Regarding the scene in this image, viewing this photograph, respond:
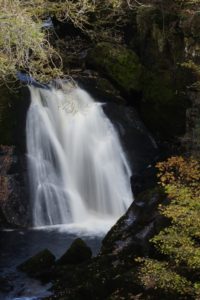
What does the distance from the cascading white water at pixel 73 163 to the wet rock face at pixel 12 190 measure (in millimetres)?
318

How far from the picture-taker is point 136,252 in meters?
10.1

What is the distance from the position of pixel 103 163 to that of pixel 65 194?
2.17 meters

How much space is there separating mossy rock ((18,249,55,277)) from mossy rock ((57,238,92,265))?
235mm

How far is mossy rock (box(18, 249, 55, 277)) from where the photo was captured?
425 inches

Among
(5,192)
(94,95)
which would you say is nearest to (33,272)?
(5,192)

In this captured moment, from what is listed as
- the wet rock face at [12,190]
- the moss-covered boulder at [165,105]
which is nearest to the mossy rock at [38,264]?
the wet rock face at [12,190]

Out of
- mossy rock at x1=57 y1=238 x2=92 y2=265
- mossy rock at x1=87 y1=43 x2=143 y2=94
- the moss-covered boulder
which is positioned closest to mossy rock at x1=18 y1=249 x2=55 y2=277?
mossy rock at x1=57 y1=238 x2=92 y2=265

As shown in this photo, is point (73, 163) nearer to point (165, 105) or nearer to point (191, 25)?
point (165, 105)

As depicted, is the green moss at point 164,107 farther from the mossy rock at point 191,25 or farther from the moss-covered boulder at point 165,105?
the mossy rock at point 191,25

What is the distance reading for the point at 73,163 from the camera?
55.4ft

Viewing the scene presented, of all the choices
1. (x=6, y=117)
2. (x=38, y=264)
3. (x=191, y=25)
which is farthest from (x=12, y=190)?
(x=191, y=25)

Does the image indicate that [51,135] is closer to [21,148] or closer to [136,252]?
[21,148]

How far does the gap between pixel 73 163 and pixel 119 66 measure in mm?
5236

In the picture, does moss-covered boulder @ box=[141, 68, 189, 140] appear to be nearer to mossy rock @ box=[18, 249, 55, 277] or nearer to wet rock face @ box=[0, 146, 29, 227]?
wet rock face @ box=[0, 146, 29, 227]
